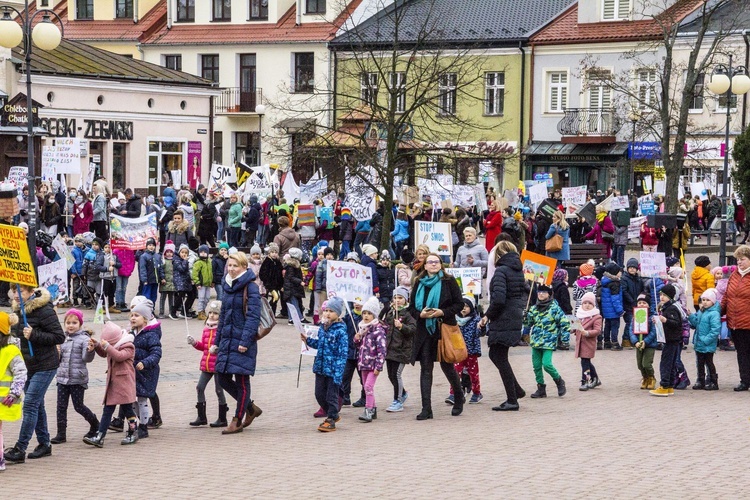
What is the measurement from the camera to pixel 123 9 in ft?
196

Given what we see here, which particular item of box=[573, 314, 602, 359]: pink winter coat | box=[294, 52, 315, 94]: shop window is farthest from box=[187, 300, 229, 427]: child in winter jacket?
box=[294, 52, 315, 94]: shop window

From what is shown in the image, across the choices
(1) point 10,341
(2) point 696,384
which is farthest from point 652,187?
(1) point 10,341

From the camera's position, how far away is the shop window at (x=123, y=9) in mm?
59438

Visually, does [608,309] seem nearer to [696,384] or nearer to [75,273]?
[696,384]

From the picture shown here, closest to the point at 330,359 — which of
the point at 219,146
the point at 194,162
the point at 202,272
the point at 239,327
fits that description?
the point at 239,327

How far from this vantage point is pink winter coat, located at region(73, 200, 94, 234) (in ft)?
99.1

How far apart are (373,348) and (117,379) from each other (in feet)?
9.34

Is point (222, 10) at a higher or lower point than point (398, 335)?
higher

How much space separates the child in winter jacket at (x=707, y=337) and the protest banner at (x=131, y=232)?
34.8 ft

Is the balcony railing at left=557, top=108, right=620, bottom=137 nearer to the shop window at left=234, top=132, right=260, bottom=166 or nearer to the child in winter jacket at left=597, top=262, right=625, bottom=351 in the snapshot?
the shop window at left=234, top=132, right=260, bottom=166

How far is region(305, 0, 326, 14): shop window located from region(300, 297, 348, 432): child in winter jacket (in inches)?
1729

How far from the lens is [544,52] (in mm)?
52000

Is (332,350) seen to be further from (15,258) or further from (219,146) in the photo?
(219,146)

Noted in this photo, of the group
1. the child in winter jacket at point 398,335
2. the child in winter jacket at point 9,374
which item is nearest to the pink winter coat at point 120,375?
the child in winter jacket at point 9,374
